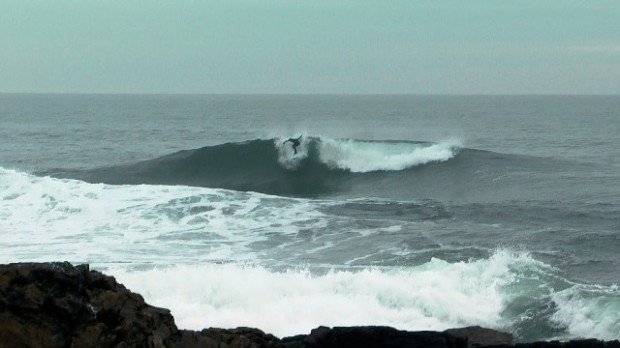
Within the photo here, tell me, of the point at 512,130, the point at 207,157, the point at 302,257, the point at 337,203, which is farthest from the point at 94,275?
the point at 512,130

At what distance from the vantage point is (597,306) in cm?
1342

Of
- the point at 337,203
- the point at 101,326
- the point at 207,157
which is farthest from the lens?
the point at 207,157

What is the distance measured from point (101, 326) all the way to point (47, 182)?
22.6 metres

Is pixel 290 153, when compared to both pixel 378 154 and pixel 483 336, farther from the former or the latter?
pixel 483 336

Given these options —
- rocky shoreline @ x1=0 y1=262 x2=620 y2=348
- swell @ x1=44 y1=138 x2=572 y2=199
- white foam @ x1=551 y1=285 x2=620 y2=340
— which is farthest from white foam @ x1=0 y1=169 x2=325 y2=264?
rocky shoreline @ x1=0 y1=262 x2=620 y2=348

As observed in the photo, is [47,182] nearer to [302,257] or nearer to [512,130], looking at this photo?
[302,257]

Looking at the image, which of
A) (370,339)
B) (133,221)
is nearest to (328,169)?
(133,221)

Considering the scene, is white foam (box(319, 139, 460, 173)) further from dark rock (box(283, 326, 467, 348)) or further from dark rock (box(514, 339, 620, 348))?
dark rock (box(283, 326, 467, 348))

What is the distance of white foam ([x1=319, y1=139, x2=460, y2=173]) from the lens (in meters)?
34.8

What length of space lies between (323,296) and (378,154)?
2298 centimetres

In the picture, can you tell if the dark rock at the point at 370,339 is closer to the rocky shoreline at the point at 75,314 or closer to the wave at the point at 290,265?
the rocky shoreline at the point at 75,314

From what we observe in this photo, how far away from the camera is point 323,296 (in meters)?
13.7

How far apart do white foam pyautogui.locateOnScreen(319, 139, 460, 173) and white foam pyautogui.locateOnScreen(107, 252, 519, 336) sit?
63.2 ft

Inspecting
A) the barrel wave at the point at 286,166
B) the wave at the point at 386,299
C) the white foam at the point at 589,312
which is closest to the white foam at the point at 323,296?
the wave at the point at 386,299
